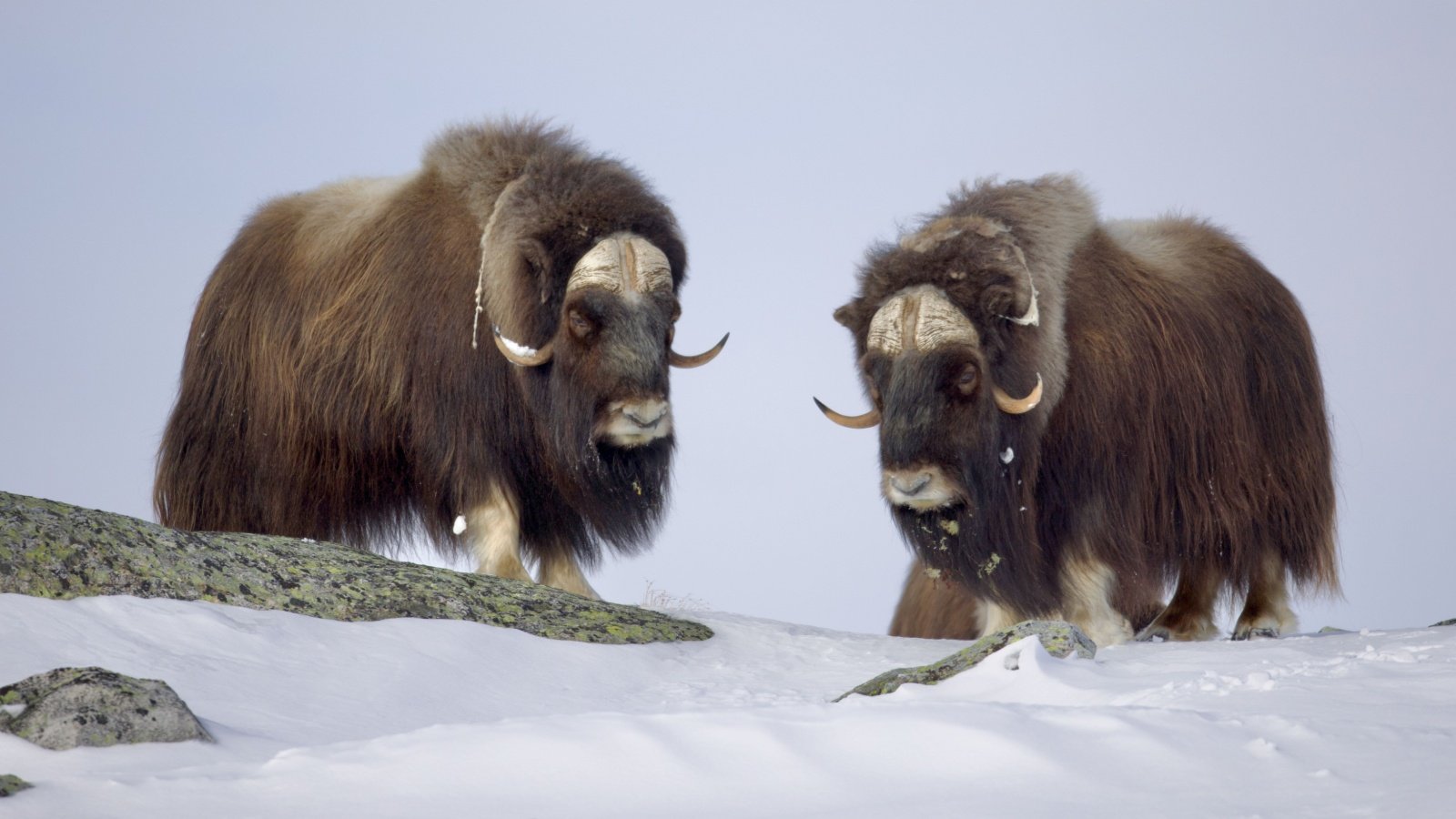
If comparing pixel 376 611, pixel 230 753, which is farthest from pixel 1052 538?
pixel 230 753

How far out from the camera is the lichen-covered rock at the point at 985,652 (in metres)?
3.94

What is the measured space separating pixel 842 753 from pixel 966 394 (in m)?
3.10

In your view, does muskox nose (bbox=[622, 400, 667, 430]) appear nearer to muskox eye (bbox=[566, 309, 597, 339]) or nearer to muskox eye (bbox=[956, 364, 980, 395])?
muskox eye (bbox=[566, 309, 597, 339])

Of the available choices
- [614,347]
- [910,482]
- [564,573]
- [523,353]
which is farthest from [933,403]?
[564,573]

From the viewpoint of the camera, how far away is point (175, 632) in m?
4.23

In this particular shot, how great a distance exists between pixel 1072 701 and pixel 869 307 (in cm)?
288

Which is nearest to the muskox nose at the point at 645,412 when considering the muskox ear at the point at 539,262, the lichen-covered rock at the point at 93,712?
the muskox ear at the point at 539,262

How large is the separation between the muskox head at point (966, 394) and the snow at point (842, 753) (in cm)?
189

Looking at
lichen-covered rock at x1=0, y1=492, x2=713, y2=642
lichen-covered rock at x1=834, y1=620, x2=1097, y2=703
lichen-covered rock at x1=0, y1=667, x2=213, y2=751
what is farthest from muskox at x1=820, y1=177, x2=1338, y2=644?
lichen-covered rock at x1=0, y1=667, x2=213, y2=751

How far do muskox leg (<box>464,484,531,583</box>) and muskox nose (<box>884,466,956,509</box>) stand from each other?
143 centimetres

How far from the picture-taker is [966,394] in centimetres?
592

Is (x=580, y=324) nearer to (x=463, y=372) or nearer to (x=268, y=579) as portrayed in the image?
(x=463, y=372)

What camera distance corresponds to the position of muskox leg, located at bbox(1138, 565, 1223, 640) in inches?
251

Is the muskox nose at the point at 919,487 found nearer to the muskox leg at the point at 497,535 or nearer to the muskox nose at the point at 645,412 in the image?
the muskox nose at the point at 645,412
